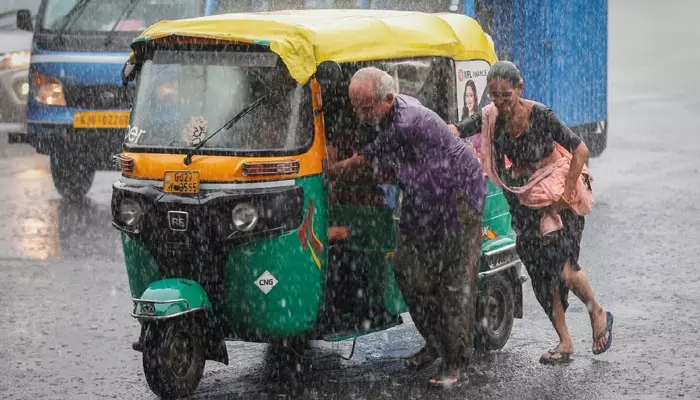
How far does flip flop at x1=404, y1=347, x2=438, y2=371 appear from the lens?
23.2 feet

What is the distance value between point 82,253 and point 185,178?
4462 mm

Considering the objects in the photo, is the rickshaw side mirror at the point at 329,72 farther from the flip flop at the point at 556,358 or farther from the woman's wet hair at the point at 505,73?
the flip flop at the point at 556,358

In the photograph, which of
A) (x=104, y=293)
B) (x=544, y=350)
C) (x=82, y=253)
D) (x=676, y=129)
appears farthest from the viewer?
(x=676, y=129)

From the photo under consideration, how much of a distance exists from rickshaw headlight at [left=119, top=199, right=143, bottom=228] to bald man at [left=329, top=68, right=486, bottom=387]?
3.16 ft

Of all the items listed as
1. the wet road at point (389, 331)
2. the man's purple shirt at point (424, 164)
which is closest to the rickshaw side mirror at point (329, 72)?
the man's purple shirt at point (424, 164)

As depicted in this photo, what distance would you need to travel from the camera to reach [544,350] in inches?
298

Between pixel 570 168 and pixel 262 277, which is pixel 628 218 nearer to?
Answer: pixel 570 168

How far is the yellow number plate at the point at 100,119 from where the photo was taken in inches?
502

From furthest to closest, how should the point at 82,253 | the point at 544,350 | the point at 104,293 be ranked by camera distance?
the point at 82,253 → the point at 104,293 → the point at 544,350

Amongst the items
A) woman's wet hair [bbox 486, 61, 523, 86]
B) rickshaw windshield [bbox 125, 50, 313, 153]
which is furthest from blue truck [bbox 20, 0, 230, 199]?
woman's wet hair [bbox 486, 61, 523, 86]

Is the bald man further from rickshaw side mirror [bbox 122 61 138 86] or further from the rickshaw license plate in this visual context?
rickshaw side mirror [bbox 122 61 138 86]

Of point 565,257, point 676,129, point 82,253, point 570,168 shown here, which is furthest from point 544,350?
point 676,129

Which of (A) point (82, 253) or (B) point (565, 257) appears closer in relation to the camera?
(B) point (565, 257)

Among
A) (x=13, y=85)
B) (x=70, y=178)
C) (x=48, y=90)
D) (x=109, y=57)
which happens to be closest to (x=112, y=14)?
(x=109, y=57)
